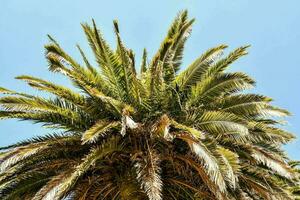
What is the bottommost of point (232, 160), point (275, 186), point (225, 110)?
point (275, 186)

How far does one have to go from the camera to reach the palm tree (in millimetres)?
12500

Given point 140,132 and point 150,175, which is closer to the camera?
point 150,175

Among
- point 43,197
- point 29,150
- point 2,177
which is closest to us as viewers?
point 43,197

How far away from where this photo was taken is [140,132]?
1276cm

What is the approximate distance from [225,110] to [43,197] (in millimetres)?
5094

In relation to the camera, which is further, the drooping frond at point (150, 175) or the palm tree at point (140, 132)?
the palm tree at point (140, 132)

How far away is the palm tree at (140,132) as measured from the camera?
41.0ft

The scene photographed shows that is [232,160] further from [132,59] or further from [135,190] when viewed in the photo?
[132,59]

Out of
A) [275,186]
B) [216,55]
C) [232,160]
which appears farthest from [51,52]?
[275,186]

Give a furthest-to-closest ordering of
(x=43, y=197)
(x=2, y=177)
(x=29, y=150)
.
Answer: (x=2, y=177)
(x=29, y=150)
(x=43, y=197)

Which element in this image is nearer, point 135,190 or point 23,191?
point 135,190

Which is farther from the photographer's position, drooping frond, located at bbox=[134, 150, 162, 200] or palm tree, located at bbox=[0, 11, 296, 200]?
palm tree, located at bbox=[0, 11, 296, 200]

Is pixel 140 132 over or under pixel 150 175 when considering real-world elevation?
over

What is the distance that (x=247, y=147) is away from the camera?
13141mm
